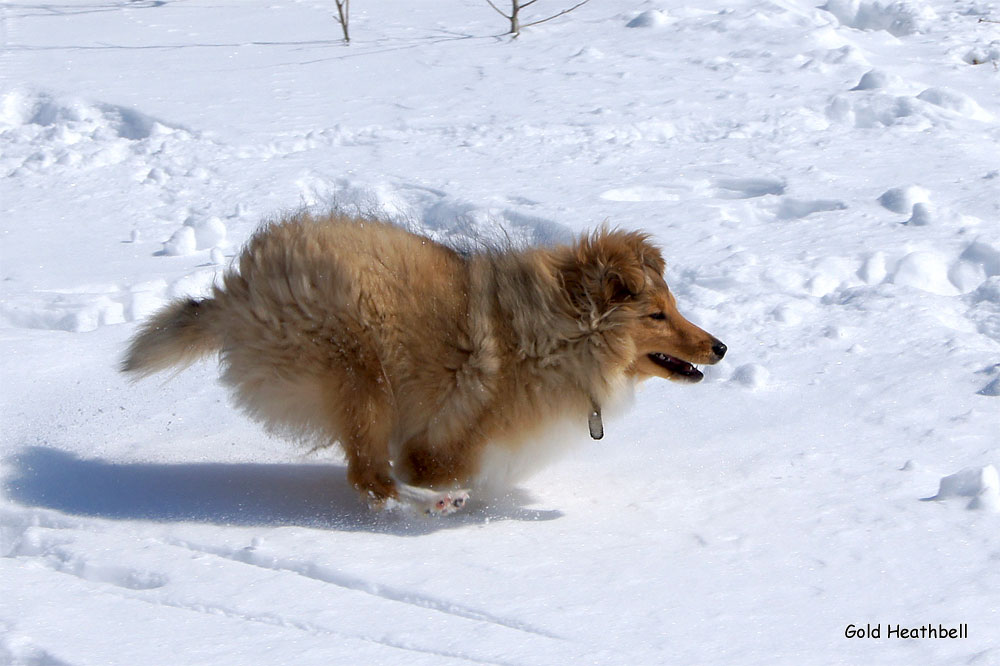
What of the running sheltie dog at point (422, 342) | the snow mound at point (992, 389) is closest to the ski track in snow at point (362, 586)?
the running sheltie dog at point (422, 342)

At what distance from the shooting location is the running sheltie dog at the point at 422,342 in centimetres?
405

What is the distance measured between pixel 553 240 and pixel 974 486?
3361 mm

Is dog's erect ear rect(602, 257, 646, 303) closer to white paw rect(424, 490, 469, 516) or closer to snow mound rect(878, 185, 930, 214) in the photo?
white paw rect(424, 490, 469, 516)

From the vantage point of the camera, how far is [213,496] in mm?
4359

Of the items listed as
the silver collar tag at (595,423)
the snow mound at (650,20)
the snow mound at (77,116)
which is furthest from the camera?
the snow mound at (650,20)

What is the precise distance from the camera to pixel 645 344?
4.41m

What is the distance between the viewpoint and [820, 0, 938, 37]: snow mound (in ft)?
34.7

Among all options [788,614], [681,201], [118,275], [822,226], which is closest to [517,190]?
[681,201]

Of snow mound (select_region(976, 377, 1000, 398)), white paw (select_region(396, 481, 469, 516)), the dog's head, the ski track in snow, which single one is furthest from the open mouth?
the ski track in snow

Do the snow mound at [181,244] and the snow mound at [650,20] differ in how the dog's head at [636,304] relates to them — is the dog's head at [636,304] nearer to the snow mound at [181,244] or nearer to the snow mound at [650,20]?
the snow mound at [181,244]

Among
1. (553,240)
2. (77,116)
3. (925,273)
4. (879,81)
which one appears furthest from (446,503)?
(879,81)

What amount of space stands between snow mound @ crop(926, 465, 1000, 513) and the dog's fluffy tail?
2.92 m

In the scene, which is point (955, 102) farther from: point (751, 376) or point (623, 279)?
point (623, 279)

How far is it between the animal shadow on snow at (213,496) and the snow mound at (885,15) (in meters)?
8.16
